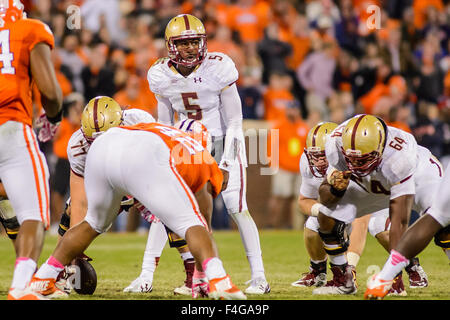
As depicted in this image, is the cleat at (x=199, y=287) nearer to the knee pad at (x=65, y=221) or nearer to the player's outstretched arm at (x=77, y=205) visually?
the player's outstretched arm at (x=77, y=205)

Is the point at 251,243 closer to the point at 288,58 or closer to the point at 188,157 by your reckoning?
the point at 188,157

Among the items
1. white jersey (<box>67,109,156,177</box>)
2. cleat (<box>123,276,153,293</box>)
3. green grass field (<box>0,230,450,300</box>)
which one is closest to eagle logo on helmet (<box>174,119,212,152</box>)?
white jersey (<box>67,109,156,177</box>)

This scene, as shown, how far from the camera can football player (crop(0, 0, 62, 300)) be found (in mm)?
4594

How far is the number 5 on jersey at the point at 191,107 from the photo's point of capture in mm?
6469

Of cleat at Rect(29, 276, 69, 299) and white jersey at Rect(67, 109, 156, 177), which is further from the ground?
white jersey at Rect(67, 109, 156, 177)

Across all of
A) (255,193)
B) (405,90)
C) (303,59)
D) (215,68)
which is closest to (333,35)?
(303,59)

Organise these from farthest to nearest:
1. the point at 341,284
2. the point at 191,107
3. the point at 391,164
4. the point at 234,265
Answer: the point at 234,265 < the point at 191,107 < the point at 341,284 < the point at 391,164

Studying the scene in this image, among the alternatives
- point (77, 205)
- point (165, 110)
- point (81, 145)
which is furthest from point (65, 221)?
point (165, 110)

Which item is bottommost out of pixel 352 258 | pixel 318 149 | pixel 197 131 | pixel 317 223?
pixel 352 258

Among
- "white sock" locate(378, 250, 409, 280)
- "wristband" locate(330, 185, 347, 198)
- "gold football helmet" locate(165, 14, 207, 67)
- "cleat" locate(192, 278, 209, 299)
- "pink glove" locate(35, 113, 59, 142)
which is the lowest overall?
"cleat" locate(192, 278, 209, 299)

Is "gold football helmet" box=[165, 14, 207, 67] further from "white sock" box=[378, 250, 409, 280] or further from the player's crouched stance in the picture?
"white sock" box=[378, 250, 409, 280]

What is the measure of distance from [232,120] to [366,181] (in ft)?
4.00

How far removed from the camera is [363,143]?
544 centimetres

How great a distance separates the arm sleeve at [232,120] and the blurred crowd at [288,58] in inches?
184
